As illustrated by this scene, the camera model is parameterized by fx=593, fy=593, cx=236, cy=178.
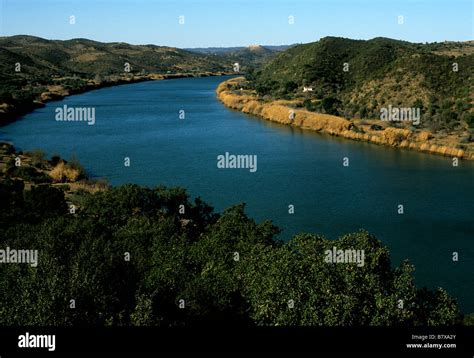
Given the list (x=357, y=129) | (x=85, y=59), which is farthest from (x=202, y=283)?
(x=85, y=59)

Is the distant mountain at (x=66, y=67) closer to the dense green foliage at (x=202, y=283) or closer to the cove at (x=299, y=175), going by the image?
the cove at (x=299, y=175)

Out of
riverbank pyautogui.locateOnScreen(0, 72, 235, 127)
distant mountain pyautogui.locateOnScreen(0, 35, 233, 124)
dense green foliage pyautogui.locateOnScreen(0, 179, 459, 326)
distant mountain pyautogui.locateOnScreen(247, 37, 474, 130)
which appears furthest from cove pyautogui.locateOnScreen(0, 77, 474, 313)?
distant mountain pyautogui.locateOnScreen(0, 35, 233, 124)

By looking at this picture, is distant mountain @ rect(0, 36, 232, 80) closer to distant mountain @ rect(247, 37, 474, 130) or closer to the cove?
distant mountain @ rect(247, 37, 474, 130)

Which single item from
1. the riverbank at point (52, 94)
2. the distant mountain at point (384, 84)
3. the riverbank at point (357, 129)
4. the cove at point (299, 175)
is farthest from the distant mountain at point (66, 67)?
the distant mountain at point (384, 84)

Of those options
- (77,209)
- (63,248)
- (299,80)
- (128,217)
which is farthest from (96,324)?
(299,80)

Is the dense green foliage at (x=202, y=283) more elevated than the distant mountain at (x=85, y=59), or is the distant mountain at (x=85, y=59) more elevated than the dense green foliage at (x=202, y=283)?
the distant mountain at (x=85, y=59)

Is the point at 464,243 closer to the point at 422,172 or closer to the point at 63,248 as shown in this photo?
the point at 422,172
